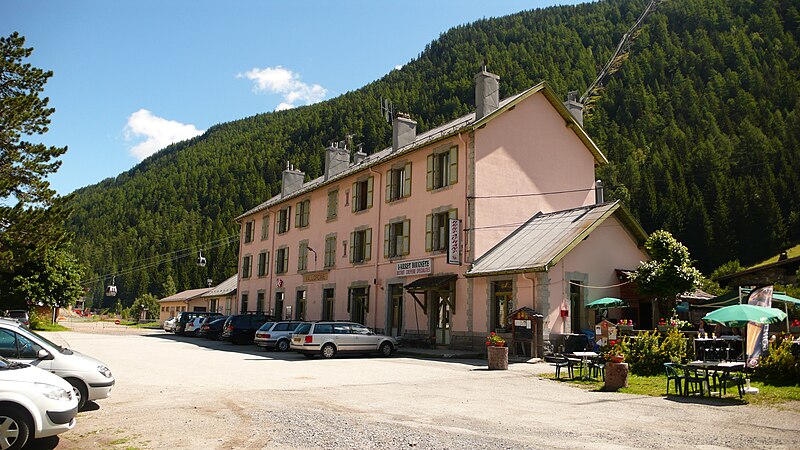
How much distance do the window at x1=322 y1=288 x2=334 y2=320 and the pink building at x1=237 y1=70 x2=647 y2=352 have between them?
0.06 metres

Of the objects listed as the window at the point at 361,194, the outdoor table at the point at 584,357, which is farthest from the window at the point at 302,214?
the outdoor table at the point at 584,357

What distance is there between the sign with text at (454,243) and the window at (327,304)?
38.7ft

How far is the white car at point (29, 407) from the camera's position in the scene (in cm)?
664

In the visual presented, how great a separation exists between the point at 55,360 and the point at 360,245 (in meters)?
23.1

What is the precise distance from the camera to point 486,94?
85.9 feet

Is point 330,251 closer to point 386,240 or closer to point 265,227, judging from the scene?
point 386,240

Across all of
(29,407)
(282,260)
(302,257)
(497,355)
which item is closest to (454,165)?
(497,355)

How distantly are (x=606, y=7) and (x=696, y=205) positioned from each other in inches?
3910

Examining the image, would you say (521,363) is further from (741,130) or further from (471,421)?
(741,130)

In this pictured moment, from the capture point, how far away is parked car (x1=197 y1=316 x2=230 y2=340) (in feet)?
117

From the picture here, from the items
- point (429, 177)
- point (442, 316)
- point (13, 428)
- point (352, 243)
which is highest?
point (429, 177)

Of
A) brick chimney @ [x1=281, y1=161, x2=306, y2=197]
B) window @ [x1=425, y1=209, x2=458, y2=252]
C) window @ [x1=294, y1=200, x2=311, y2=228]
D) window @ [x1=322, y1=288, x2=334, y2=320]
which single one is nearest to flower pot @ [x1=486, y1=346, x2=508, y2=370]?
window @ [x1=425, y1=209, x2=458, y2=252]

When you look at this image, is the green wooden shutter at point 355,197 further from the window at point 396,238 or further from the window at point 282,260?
the window at point 282,260

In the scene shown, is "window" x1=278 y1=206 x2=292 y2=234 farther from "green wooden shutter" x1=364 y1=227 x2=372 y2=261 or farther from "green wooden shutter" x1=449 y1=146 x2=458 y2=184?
"green wooden shutter" x1=449 y1=146 x2=458 y2=184
